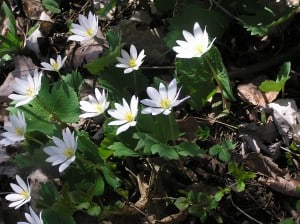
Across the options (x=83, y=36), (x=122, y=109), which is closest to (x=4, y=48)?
(x=83, y=36)

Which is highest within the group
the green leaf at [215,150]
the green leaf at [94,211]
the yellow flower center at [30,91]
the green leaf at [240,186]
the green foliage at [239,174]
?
the yellow flower center at [30,91]

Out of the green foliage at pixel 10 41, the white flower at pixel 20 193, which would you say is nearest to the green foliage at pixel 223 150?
the white flower at pixel 20 193

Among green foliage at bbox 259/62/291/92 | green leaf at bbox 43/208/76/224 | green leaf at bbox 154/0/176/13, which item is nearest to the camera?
green leaf at bbox 43/208/76/224

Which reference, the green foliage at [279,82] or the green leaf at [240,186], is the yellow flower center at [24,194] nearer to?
the green leaf at [240,186]

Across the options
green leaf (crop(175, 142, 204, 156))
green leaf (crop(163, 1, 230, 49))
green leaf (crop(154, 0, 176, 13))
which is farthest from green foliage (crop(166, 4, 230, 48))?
green leaf (crop(175, 142, 204, 156))

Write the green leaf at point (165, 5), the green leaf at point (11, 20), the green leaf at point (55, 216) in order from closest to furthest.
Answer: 1. the green leaf at point (55, 216)
2. the green leaf at point (165, 5)
3. the green leaf at point (11, 20)

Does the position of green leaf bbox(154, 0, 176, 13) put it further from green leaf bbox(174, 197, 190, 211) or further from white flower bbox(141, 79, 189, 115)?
green leaf bbox(174, 197, 190, 211)

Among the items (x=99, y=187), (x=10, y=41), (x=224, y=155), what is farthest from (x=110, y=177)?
(x=10, y=41)
